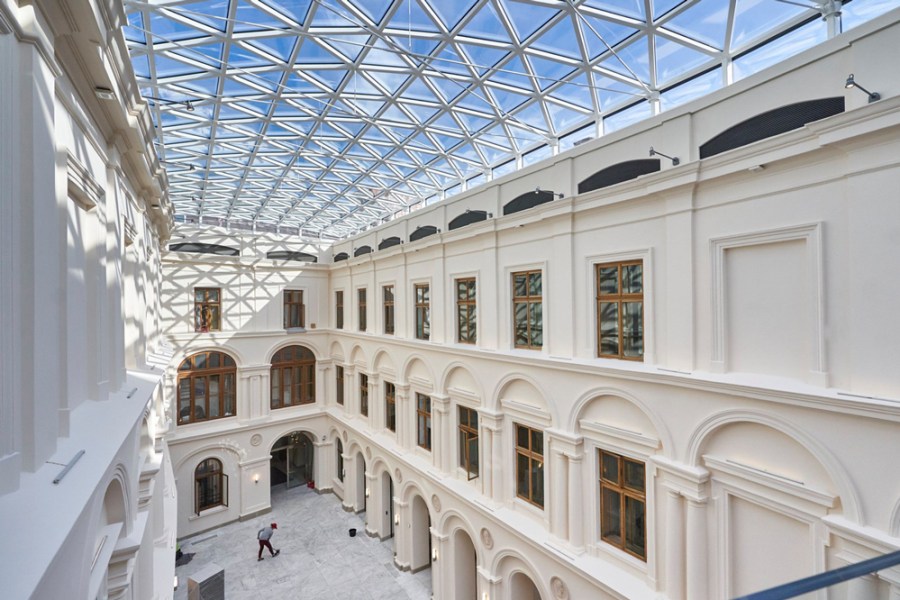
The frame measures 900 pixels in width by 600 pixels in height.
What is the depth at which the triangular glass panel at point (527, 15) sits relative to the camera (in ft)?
28.6

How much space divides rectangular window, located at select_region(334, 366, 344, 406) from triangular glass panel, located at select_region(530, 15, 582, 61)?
18238 millimetres

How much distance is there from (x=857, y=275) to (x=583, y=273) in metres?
4.56

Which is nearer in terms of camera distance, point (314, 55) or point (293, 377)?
point (314, 55)

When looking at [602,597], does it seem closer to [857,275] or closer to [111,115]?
→ [857,275]

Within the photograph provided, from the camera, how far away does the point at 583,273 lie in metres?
9.24

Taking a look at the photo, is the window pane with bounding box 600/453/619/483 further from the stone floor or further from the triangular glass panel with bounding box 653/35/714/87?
the stone floor

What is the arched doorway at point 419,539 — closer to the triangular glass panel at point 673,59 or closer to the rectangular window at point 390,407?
the rectangular window at point 390,407

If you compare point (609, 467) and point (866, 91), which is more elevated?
point (866, 91)

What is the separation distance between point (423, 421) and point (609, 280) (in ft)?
30.9

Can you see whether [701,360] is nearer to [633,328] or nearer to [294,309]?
[633,328]

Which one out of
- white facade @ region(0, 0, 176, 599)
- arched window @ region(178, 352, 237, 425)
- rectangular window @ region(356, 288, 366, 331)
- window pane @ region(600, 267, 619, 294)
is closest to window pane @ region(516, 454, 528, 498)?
window pane @ region(600, 267, 619, 294)

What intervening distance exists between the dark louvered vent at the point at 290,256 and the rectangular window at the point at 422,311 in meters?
10.8

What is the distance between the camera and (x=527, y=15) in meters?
8.97

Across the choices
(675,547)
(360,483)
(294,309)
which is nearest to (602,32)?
(675,547)
